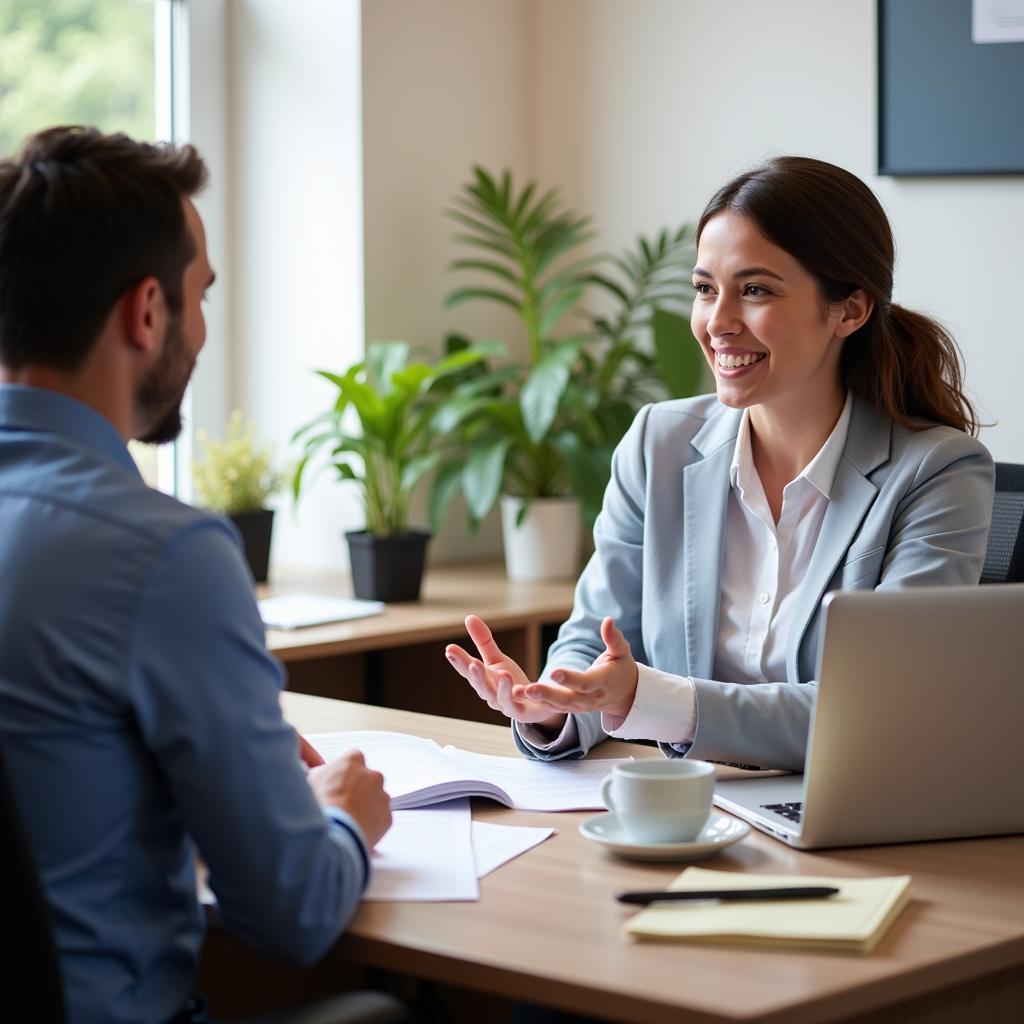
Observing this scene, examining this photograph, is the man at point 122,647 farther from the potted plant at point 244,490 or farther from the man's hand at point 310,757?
the potted plant at point 244,490

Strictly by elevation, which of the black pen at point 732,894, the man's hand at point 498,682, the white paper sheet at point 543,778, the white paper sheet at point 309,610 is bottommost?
the white paper sheet at point 309,610

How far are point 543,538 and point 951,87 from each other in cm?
123

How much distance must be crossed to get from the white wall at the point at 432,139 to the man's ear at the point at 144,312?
2184 mm

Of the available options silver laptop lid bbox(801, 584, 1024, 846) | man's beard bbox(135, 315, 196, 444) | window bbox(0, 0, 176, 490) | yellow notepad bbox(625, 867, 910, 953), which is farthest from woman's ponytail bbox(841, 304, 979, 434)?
window bbox(0, 0, 176, 490)

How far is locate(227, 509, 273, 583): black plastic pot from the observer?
3.17 m

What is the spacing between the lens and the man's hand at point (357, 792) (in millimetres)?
1374

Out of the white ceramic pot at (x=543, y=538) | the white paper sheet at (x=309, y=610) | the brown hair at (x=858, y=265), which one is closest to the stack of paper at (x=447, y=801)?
the brown hair at (x=858, y=265)

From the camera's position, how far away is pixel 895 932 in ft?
4.00

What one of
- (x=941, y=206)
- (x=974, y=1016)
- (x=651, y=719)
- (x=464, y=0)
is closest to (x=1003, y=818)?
(x=974, y=1016)

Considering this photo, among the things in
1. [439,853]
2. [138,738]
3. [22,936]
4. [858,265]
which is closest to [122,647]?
[138,738]

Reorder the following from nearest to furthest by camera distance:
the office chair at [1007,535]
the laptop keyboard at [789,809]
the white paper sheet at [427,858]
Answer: the white paper sheet at [427,858], the laptop keyboard at [789,809], the office chair at [1007,535]

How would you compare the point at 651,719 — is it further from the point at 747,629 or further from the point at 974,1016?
the point at 974,1016

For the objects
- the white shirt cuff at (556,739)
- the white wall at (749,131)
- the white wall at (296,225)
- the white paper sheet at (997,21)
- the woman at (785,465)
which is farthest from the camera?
the white wall at (296,225)

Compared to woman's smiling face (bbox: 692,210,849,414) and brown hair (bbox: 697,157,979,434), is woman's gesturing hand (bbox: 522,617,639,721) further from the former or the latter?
brown hair (bbox: 697,157,979,434)
